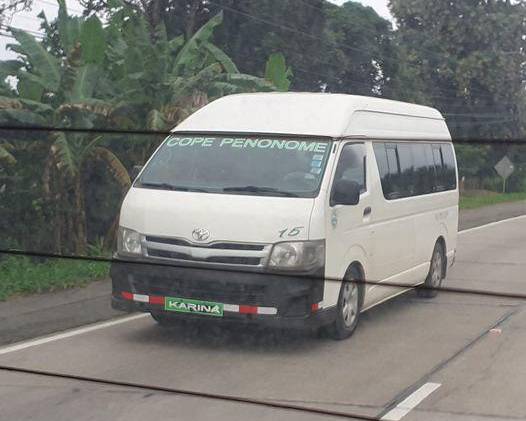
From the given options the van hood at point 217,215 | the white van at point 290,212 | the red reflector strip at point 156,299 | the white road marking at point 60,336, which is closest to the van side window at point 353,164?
the white van at point 290,212

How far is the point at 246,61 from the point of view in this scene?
2.13m

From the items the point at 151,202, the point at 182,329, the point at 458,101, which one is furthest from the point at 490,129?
the point at 182,329

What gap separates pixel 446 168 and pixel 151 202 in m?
1.26

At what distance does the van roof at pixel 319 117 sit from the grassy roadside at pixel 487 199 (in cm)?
10

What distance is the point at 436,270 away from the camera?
58.3 inches

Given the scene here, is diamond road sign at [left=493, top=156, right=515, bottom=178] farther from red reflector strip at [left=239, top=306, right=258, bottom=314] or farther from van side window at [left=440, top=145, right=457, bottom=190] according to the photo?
red reflector strip at [left=239, top=306, right=258, bottom=314]

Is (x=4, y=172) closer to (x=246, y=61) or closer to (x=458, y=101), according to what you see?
(x=246, y=61)

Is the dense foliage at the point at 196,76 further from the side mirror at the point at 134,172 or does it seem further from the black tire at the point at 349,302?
the black tire at the point at 349,302

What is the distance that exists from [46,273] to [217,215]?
0.50 m

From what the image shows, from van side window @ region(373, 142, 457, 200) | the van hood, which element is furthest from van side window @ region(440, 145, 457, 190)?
the van hood

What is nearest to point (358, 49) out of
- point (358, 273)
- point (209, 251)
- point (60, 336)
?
point (358, 273)

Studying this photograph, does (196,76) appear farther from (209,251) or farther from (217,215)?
(209,251)

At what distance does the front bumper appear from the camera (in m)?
2.09

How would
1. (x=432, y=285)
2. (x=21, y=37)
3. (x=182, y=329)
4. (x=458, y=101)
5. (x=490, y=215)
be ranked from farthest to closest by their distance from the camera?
(x=21, y=37) → (x=182, y=329) → (x=432, y=285) → (x=458, y=101) → (x=490, y=215)
